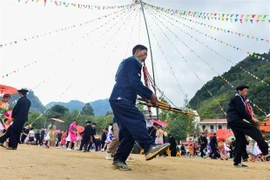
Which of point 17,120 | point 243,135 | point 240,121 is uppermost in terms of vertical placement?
point 240,121

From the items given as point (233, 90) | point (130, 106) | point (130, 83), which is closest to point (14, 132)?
point (130, 106)

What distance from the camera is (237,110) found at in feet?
23.0

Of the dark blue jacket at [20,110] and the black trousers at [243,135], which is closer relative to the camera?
the black trousers at [243,135]

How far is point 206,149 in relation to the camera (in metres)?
19.5

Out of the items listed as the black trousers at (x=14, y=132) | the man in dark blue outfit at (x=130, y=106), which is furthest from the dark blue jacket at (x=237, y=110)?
the black trousers at (x=14, y=132)

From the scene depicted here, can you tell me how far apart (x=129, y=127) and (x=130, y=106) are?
35 centimetres

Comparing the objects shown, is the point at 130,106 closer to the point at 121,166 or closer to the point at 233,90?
the point at 121,166

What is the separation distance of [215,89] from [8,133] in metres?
97.6

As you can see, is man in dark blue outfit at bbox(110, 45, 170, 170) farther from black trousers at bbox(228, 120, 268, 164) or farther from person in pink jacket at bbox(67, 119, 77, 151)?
person in pink jacket at bbox(67, 119, 77, 151)

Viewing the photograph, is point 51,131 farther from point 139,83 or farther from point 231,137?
point 139,83

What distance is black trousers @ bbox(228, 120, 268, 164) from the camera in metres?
6.45

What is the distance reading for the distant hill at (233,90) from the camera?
220 feet

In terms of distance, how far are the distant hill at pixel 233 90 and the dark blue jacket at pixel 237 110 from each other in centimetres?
6382

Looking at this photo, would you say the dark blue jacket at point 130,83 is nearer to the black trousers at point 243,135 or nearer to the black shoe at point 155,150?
the black shoe at point 155,150
